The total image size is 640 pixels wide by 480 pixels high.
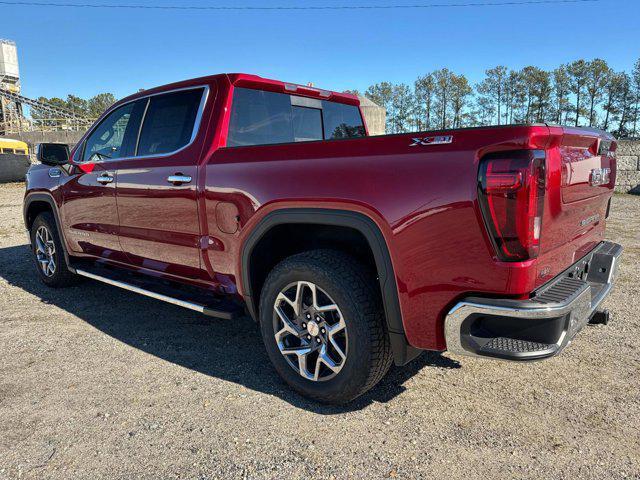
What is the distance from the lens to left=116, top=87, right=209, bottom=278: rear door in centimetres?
335

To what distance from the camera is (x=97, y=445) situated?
2477 millimetres

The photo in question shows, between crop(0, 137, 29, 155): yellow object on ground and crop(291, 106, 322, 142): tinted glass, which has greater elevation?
crop(0, 137, 29, 155): yellow object on ground

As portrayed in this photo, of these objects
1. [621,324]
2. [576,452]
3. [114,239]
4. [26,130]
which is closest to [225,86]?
[114,239]

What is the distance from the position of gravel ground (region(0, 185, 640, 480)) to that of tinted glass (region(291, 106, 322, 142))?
1757 millimetres

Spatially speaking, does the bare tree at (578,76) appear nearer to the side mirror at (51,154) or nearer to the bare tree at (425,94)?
the bare tree at (425,94)

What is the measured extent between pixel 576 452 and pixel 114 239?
377 cm

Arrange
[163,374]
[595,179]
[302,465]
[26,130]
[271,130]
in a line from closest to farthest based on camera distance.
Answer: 1. [302,465]
2. [595,179]
3. [163,374]
4. [271,130]
5. [26,130]

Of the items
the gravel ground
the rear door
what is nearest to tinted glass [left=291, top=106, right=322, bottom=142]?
the rear door

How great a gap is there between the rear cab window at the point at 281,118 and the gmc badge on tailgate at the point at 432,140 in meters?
1.56

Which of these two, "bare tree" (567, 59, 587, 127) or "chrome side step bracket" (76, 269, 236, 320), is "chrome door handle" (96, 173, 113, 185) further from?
"bare tree" (567, 59, 587, 127)

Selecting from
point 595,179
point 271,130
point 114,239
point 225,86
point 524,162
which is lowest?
point 114,239

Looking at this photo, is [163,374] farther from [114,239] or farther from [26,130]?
[26,130]

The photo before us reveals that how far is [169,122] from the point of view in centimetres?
372

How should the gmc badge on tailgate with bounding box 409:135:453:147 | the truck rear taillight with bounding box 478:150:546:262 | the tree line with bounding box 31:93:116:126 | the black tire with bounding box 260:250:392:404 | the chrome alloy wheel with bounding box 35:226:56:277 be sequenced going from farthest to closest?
1. the tree line with bounding box 31:93:116:126
2. the chrome alloy wheel with bounding box 35:226:56:277
3. the black tire with bounding box 260:250:392:404
4. the gmc badge on tailgate with bounding box 409:135:453:147
5. the truck rear taillight with bounding box 478:150:546:262
